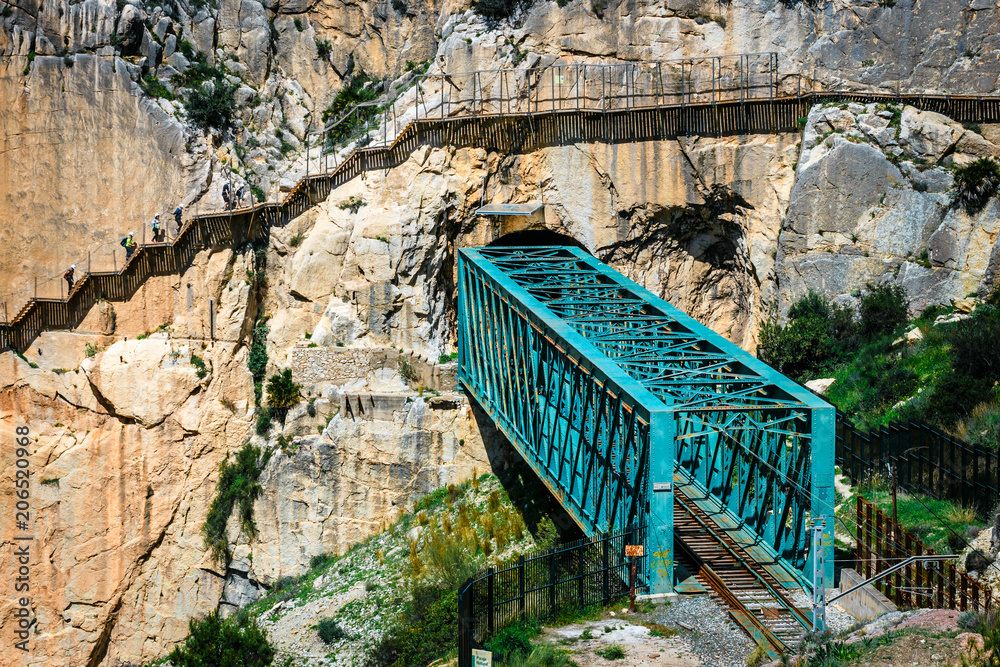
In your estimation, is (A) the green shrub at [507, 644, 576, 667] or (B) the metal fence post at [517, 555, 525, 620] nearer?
(A) the green shrub at [507, 644, 576, 667]

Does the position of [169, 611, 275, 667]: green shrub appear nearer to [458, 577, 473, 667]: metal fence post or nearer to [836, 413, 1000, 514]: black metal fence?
[458, 577, 473, 667]: metal fence post

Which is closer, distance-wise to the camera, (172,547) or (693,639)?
(693,639)

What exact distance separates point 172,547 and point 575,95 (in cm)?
2215

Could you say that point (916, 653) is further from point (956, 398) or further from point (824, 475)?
point (956, 398)

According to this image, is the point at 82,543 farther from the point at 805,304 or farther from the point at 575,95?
the point at 805,304

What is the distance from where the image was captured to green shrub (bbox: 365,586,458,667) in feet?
95.0

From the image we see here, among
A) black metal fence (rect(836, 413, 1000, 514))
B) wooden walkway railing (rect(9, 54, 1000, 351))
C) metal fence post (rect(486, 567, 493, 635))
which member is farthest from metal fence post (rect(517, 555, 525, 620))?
wooden walkway railing (rect(9, 54, 1000, 351))

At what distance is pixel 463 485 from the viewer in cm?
3825

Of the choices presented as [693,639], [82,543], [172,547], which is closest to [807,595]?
[693,639]

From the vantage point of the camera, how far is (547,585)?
2317 centimetres

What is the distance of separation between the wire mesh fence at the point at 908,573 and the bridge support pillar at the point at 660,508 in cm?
400

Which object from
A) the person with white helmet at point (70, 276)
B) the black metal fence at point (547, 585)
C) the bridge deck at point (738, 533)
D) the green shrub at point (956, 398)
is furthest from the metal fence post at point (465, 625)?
the person with white helmet at point (70, 276)

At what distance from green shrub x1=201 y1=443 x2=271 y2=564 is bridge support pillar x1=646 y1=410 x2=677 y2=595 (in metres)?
19.9

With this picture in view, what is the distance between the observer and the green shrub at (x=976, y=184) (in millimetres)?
35281
